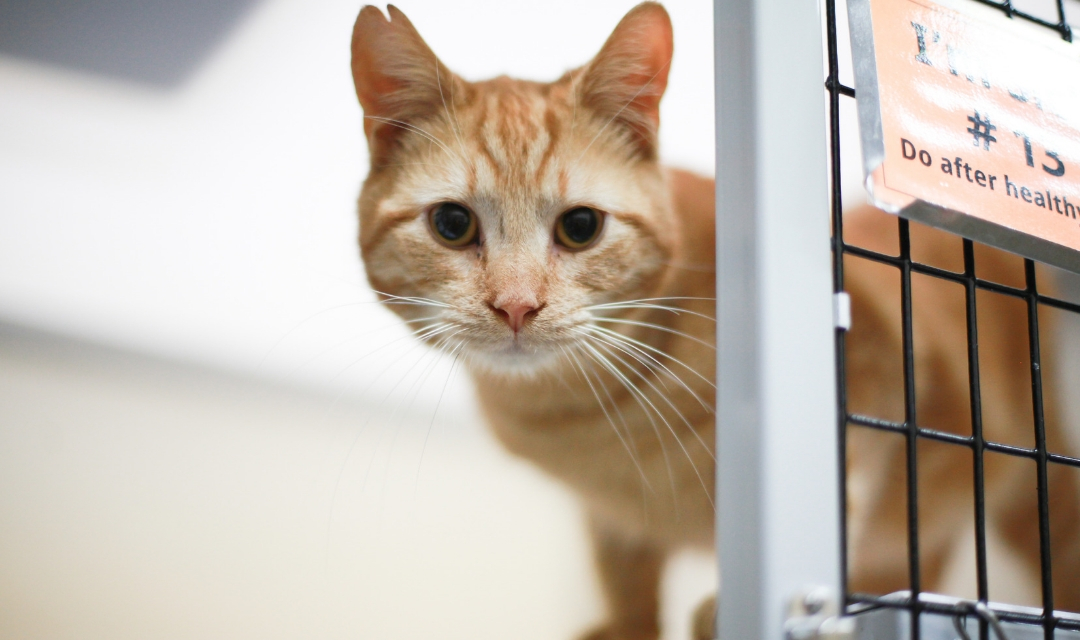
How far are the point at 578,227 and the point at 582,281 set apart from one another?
7 cm

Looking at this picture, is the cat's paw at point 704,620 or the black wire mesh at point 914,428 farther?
the cat's paw at point 704,620

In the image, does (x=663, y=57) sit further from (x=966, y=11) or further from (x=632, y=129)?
(x=966, y=11)

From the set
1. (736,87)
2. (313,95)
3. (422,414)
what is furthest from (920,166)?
(313,95)

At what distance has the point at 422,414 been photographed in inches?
25.7

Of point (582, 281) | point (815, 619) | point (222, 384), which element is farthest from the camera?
point (582, 281)

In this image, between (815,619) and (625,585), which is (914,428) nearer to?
(815,619)

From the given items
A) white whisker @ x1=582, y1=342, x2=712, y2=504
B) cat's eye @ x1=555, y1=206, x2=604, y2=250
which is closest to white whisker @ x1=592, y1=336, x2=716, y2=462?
white whisker @ x1=582, y1=342, x2=712, y2=504

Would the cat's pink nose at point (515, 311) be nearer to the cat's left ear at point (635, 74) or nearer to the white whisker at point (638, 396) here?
the white whisker at point (638, 396)

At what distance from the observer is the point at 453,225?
733mm

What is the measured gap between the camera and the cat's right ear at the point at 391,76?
72cm

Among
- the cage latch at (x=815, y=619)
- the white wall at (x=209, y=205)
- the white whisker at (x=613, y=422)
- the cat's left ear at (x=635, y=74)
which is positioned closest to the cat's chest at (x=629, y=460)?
the white whisker at (x=613, y=422)

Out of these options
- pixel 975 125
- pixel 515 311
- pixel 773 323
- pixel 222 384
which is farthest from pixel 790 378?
pixel 222 384

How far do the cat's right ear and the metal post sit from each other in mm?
464

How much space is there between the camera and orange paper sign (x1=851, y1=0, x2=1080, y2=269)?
33 centimetres
